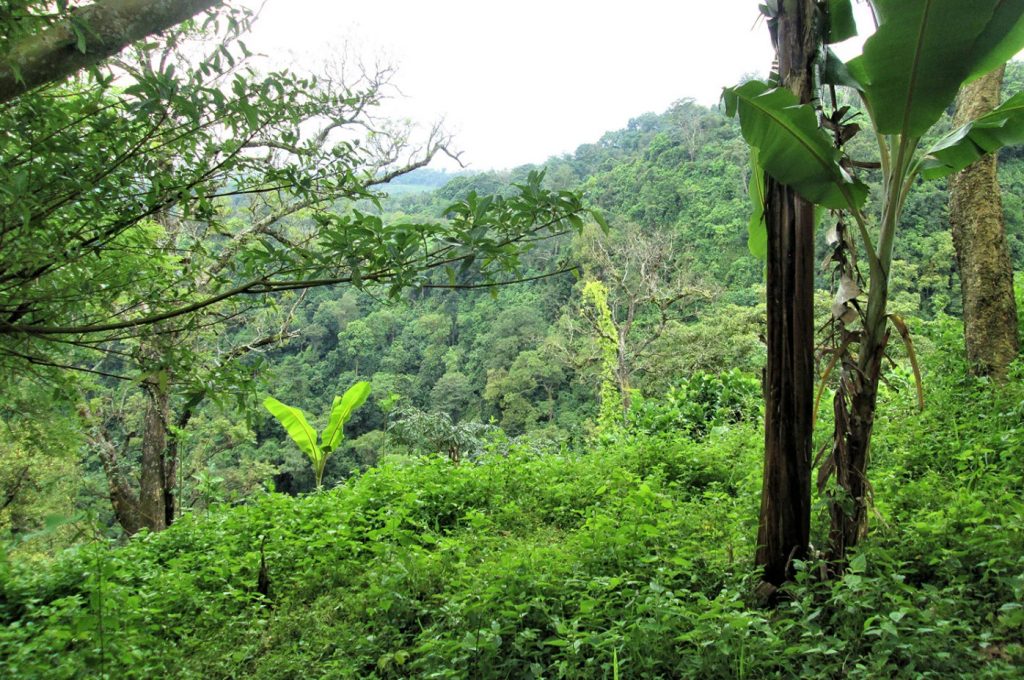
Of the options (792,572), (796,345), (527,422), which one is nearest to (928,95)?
(796,345)

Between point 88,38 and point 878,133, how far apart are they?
286cm

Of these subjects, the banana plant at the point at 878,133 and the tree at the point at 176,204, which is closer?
the tree at the point at 176,204

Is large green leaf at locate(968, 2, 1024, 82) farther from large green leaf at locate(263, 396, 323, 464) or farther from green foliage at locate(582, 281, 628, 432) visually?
green foliage at locate(582, 281, 628, 432)

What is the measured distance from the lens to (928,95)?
98.5 inches

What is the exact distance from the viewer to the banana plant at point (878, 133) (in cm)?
241

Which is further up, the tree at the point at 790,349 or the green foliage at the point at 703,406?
the tree at the point at 790,349

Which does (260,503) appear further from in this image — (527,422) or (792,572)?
(527,422)

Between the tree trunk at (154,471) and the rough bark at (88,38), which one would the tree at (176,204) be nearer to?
the rough bark at (88,38)

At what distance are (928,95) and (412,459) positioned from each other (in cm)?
463

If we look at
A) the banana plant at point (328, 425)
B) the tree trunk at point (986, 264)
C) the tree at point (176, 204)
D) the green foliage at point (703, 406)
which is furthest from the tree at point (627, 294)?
the tree at point (176, 204)

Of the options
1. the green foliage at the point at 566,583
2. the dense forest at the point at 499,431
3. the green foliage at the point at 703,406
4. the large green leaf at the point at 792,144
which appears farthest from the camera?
the green foliage at the point at 703,406

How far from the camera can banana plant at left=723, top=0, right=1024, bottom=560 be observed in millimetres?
2414

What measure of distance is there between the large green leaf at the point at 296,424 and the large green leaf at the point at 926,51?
5323 millimetres

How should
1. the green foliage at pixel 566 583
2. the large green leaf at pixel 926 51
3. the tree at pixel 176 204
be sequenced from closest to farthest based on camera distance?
the tree at pixel 176 204
the green foliage at pixel 566 583
the large green leaf at pixel 926 51
